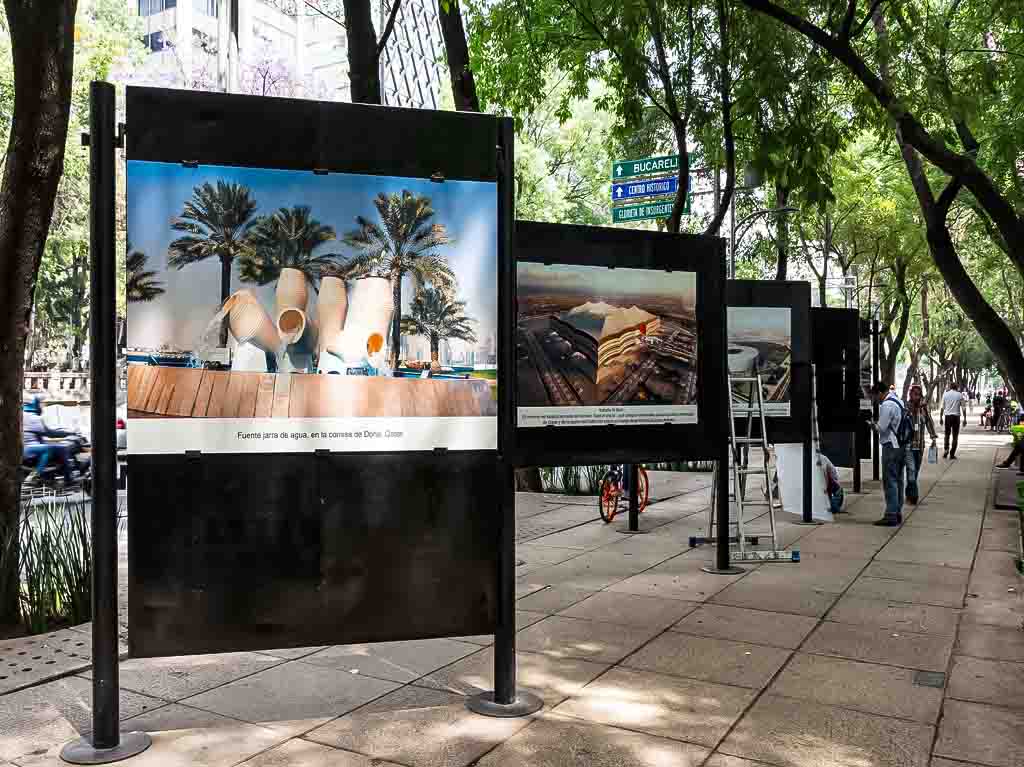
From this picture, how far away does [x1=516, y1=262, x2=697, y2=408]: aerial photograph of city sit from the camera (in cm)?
748

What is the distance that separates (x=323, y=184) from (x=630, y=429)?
3.86 meters

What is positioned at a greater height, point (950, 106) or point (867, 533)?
point (950, 106)

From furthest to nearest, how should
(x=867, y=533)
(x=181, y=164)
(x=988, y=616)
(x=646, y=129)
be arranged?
→ (x=646, y=129)
(x=867, y=533)
(x=988, y=616)
(x=181, y=164)

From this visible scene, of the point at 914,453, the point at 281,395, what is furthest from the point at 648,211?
the point at 281,395

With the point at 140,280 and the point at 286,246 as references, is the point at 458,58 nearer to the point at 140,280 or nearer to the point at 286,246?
the point at 286,246

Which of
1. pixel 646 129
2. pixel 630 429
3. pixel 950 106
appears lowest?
pixel 630 429

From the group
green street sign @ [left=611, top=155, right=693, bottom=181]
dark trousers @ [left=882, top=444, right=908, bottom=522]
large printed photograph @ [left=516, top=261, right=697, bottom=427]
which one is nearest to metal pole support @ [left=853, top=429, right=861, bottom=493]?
dark trousers @ [left=882, top=444, right=908, bottom=522]

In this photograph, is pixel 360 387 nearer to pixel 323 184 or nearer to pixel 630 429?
pixel 323 184

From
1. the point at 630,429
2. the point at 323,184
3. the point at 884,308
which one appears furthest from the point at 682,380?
the point at 884,308

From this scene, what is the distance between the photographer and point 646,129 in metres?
18.8

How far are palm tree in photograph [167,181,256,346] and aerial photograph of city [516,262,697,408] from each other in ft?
10.5

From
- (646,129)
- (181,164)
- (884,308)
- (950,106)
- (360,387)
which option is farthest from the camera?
(884,308)

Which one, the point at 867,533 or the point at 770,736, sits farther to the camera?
the point at 867,533

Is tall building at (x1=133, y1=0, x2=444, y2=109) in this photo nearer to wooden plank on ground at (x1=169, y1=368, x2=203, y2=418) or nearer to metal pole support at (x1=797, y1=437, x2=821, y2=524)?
metal pole support at (x1=797, y1=437, x2=821, y2=524)
